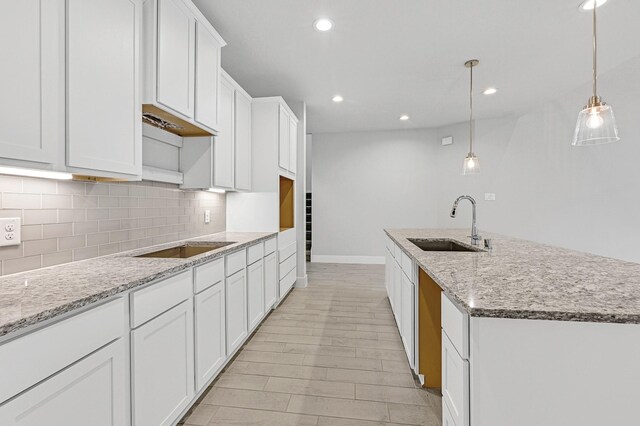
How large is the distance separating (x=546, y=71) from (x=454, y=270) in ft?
10.9

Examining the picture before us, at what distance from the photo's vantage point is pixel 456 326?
1.10 meters

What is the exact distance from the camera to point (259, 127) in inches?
140

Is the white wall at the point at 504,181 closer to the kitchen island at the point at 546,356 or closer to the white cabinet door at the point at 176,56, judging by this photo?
the kitchen island at the point at 546,356

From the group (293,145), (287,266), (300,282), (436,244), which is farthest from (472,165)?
(300,282)

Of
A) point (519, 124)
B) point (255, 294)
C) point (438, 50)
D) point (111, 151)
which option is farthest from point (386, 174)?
point (111, 151)

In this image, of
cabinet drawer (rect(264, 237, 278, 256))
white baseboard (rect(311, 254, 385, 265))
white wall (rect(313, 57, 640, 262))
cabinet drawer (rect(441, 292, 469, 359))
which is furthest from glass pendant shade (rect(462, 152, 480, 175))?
white baseboard (rect(311, 254, 385, 265))

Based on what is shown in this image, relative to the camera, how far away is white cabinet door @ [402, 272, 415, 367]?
2.10 metres

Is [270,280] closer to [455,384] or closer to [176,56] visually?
[176,56]

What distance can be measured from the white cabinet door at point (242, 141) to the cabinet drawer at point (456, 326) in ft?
7.90

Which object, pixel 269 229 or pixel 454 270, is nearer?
pixel 454 270

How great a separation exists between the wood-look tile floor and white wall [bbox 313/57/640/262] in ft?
10.1

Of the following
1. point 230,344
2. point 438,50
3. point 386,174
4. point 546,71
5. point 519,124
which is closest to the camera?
point 230,344

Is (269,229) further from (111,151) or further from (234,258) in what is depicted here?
(111,151)

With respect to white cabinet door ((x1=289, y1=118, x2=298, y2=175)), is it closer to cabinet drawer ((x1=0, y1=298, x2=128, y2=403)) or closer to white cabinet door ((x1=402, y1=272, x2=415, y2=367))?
white cabinet door ((x1=402, y1=272, x2=415, y2=367))
